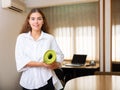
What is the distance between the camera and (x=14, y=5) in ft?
10.4

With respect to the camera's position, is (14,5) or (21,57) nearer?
(21,57)

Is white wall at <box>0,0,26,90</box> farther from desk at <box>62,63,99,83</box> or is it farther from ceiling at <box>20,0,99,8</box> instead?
desk at <box>62,63,99,83</box>

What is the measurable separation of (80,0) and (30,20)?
2.02 meters

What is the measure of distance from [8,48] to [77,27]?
2.98 metres

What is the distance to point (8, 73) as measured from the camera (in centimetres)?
318

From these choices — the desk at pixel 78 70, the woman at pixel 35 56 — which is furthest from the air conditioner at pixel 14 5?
the desk at pixel 78 70

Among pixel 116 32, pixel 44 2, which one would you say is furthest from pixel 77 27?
pixel 44 2

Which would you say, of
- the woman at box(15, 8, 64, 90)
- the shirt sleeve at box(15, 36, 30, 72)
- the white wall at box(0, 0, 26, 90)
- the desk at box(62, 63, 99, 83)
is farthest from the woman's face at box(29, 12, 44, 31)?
the desk at box(62, 63, 99, 83)

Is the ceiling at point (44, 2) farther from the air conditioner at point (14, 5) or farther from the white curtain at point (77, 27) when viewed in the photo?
the white curtain at point (77, 27)

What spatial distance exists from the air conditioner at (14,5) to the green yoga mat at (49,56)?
1.78 metres

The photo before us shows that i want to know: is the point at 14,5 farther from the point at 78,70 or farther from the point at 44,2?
the point at 78,70

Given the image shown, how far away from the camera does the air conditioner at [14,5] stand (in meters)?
3.00

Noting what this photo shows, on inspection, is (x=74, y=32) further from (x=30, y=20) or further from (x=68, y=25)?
(x=30, y=20)

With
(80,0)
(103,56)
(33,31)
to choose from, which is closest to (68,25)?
(80,0)
